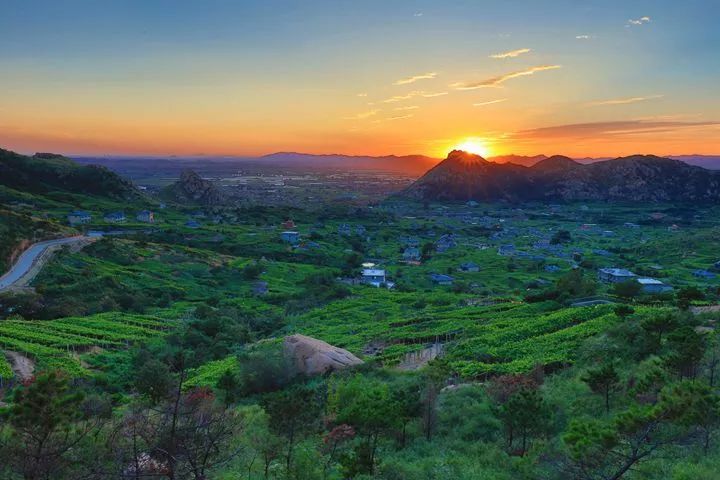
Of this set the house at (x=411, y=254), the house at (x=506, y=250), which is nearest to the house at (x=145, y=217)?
the house at (x=411, y=254)

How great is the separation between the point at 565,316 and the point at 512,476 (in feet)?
90.0

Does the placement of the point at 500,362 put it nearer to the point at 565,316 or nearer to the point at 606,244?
the point at 565,316

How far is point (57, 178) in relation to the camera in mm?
137625

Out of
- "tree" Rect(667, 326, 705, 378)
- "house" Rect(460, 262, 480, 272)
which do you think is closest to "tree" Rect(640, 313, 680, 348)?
"tree" Rect(667, 326, 705, 378)

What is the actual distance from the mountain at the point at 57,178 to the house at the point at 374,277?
94064 millimetres

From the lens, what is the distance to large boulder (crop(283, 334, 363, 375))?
98.3ft

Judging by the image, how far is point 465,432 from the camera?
19.4 m

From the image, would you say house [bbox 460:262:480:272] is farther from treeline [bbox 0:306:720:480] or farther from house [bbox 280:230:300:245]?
treeline [bbox 0:306:720:480]

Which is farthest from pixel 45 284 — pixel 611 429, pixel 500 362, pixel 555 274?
pixel 555 274

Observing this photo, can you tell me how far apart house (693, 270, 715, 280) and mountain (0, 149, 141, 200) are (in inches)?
5613

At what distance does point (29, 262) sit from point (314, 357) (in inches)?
2173

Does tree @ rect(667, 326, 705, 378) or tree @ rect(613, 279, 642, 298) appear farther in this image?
tree @ rect(613, 279, 642, 298)

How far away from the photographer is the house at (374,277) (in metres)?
79.5

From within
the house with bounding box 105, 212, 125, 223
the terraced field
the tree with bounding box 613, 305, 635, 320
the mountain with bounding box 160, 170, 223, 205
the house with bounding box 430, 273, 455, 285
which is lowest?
the house with bounding box 430, 273, 455, 285
